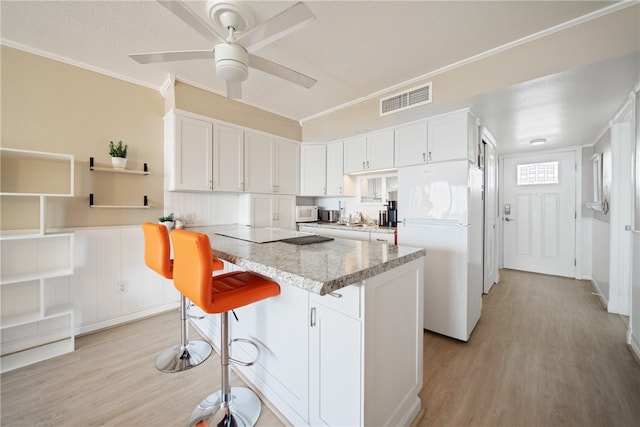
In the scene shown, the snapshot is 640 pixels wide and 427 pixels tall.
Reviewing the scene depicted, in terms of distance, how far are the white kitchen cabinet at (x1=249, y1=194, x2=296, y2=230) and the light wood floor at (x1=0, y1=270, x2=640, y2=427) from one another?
5.28 ft

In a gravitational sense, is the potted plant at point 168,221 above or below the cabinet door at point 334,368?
above

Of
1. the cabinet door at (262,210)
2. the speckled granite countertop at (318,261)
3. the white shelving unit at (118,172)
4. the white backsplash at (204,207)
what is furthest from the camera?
the cabinet door at (262,210)

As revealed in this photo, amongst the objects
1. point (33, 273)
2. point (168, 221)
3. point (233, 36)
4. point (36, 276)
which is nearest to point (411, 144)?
point (233, 36)

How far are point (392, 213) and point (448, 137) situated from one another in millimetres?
1208

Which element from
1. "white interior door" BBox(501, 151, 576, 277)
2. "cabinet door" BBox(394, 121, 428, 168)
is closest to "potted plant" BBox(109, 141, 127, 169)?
"cabinet door" BBox(394, 121, 428, 168)

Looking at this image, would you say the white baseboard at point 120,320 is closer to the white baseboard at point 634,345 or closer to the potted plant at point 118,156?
the potted plant at point 118,156

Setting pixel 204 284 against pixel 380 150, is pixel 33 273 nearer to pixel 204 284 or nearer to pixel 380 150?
pixel 204 284

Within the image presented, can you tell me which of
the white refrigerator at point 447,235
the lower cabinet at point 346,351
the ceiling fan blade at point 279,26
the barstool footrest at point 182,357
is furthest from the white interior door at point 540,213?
the barstool footrest at point 182,357

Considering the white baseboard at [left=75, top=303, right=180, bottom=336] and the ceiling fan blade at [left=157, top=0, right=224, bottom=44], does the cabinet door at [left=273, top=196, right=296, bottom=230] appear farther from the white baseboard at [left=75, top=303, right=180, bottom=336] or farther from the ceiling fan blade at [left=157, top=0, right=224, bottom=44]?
the ceiling fan blade at [left=157, top=0, right=224, bottom=44]

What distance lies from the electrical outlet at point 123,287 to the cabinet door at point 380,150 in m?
3.15

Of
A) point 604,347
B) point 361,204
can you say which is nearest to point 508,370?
point 604,347

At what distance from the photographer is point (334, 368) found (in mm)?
1153

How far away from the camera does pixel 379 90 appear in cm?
278

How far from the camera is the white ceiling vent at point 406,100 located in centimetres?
239
